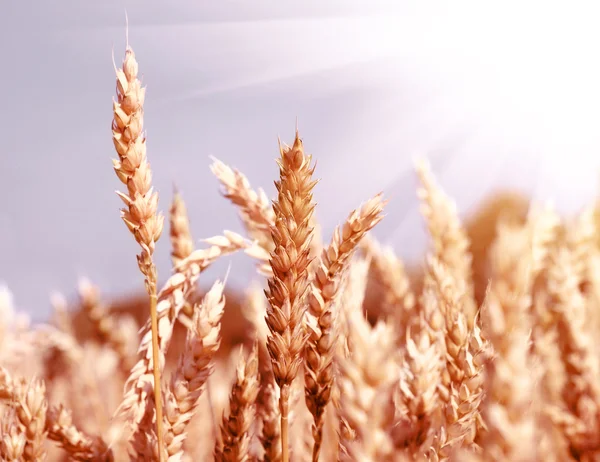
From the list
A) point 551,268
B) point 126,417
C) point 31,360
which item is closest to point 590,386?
point 551,268

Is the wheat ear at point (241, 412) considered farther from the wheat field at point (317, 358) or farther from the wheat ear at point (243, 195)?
the wheat ear at point (243, 195)

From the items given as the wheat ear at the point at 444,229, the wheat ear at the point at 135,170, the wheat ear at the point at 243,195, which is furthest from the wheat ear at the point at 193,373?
the wheat ear at the point at 444,229

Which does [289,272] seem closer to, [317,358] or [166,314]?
[317,358]

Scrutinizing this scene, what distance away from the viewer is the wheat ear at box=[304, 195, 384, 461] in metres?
0.88

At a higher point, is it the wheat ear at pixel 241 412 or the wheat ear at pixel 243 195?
the wheat ear at pixel 243 195

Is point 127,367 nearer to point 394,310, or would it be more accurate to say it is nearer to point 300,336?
point 394,310

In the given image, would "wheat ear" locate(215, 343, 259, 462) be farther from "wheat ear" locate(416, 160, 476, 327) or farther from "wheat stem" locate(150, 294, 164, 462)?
"wheat ear" locate(416, 160, 476, 327)

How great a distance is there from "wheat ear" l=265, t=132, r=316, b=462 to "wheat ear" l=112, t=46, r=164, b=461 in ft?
0.63

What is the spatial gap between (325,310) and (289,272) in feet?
0.35

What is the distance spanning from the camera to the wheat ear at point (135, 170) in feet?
2.93

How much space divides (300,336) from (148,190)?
32 cm

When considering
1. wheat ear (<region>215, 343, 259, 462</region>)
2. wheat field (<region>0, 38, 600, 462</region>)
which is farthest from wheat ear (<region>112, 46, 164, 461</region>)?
wheat ear (<region>215, 343, 259, 462</region>)

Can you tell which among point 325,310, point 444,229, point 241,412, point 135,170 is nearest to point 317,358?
point 325,310

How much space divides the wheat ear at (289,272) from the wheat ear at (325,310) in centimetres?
6
